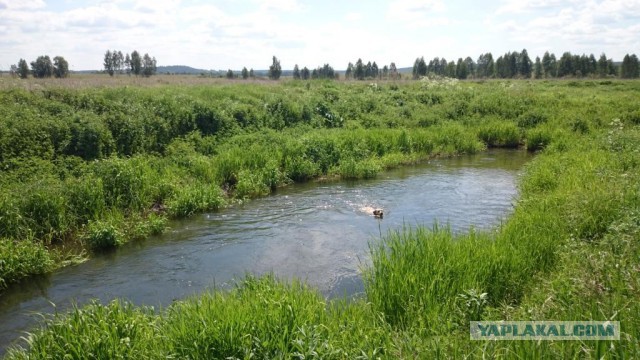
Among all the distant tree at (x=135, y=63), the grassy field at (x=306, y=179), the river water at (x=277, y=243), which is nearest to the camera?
the grassy field at (x=306, y=179)

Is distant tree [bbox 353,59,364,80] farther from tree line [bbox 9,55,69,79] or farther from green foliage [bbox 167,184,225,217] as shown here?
green foliage [bbox 167,184,225,217]

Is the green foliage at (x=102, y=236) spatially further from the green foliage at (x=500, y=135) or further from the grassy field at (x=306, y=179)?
the green foliage at (x=500, y=135)

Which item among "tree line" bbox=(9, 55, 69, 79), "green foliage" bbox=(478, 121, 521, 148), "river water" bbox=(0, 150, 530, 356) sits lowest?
"river water" bbox=(0, 150, 530, 356)

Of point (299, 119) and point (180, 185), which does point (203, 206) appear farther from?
point (299, 119)

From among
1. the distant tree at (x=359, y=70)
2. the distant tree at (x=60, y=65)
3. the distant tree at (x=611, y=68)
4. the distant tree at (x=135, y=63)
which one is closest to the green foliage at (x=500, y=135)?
the distant tree at (x=60, y=65)

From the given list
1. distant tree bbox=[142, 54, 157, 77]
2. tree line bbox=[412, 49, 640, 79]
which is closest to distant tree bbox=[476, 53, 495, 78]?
tree line bbox=[412, 49, 640, 79]

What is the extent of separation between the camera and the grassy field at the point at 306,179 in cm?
507

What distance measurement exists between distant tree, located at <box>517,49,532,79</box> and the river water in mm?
82384

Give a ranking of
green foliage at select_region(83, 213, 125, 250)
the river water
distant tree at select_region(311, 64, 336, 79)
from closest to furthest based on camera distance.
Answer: the river water
green foliage at select_region(83, 213, 125, 250)
distant tree at select_region(311, 64, 336, 79)

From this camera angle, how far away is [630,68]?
7738 cm

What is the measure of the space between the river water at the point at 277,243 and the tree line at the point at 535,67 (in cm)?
6655

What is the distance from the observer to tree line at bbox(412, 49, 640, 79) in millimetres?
78500

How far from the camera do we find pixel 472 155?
22.7m

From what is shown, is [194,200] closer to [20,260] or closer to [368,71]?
[20,260]
